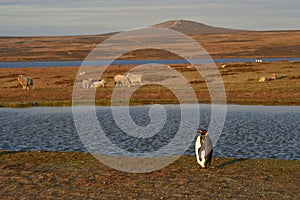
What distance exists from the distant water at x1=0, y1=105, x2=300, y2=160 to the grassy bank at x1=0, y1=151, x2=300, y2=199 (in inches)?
120

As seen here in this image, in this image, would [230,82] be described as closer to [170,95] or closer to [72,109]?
[170,95]

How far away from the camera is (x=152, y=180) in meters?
15.5

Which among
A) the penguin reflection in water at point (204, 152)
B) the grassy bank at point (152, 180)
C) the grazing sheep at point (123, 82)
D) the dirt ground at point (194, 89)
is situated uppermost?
the penguin reflection in water at point (204, 152)

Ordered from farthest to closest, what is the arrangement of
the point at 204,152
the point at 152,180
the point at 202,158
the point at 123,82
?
the point at 123,82, the point at 202,158, the point at 204,152, the point at 152,180

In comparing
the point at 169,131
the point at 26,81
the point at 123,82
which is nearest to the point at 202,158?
the point at 169,131

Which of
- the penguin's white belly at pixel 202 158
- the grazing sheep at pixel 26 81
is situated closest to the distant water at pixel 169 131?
the penguin's white belly at pixel 202 158


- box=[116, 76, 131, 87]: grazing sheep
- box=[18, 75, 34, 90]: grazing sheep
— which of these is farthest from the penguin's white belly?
box=[18, 75, 34, 90]: grazing sheep

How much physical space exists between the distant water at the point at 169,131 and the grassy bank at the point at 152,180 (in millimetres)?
3051

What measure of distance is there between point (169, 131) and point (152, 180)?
11.4 metres

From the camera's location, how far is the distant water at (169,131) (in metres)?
21.8

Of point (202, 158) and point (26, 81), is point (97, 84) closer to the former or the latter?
point (26, 81)

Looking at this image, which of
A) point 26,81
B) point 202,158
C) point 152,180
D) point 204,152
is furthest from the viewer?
point 26,81

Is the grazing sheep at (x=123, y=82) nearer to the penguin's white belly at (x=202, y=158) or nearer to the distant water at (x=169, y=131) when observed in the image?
the distant water at (x=169, y=131)

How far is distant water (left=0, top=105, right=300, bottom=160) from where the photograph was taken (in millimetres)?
21781
